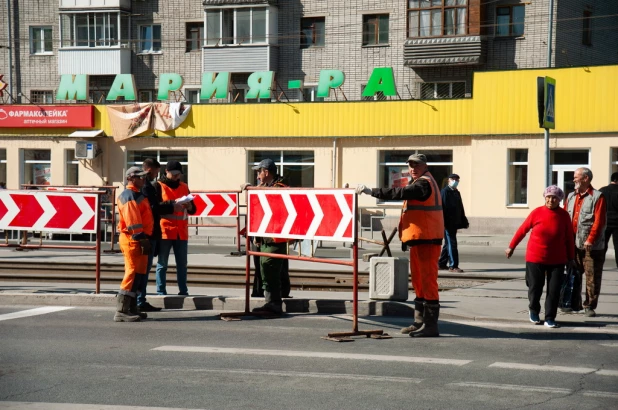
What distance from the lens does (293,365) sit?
8352 mm

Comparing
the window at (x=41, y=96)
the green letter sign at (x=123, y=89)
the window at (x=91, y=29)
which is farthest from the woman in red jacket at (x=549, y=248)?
the window at (x=41, y=96)

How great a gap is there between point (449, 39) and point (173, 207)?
27.7 meters

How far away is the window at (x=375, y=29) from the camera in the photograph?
40000mm

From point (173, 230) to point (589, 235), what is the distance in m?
5.11

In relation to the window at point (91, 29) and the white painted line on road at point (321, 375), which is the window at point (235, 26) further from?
the white painted line on road at point (321, 375)

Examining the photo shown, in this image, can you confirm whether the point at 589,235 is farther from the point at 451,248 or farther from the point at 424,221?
the point at 451,248

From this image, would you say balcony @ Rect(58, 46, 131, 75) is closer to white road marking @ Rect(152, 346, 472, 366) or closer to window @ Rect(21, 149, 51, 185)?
window @ Rect(21, 149, 51, 185)

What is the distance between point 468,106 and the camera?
32.3 metres

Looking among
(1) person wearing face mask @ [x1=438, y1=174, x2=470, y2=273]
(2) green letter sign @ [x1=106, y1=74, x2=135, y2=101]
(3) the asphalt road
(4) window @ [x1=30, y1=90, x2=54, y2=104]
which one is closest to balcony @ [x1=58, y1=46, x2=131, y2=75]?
(4) window @ [x1=30, y1=90, x2=54, y2=104]

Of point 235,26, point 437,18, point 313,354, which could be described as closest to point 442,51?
point 437,18

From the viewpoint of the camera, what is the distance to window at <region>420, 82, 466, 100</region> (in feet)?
127

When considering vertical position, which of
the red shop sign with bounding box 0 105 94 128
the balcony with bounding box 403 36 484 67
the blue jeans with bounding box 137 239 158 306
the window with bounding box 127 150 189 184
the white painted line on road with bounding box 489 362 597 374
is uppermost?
the balcony with bounding box 403 36 484 67

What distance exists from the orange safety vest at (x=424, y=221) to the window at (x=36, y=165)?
30.5 m

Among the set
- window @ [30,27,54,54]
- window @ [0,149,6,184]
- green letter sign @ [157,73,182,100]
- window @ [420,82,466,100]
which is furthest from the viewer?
window @ [30,27,54,54]
